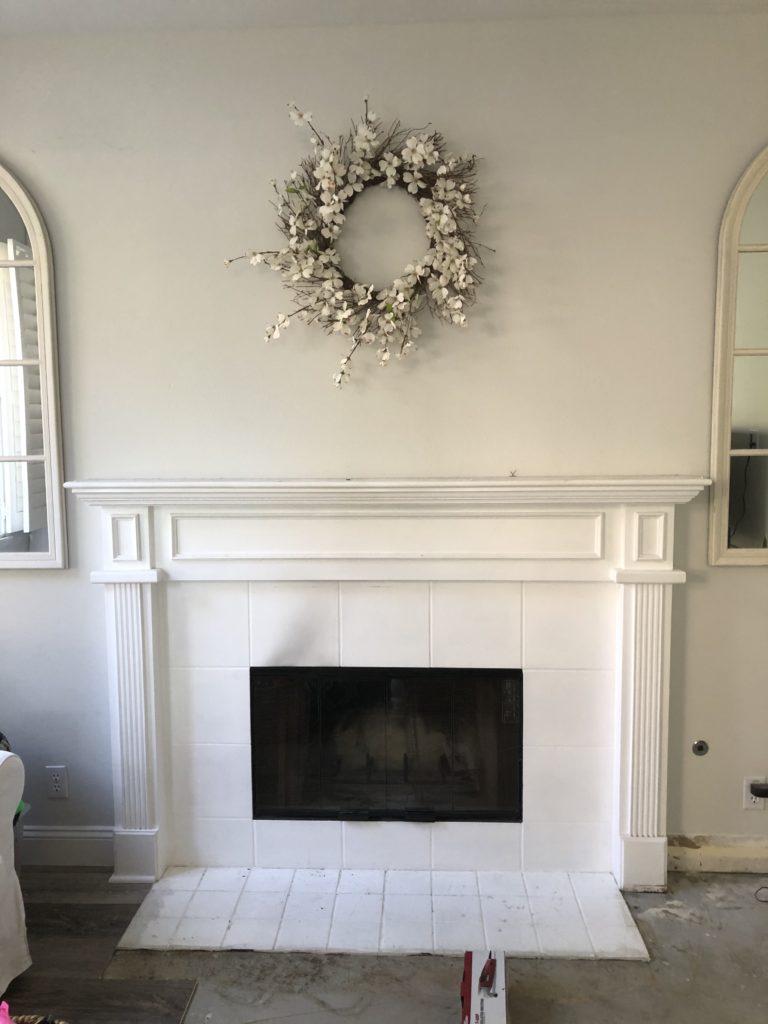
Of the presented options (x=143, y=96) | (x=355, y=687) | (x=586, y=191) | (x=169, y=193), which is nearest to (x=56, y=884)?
(x=355, y=687)

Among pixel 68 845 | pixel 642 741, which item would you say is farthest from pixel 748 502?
pixel 68 845

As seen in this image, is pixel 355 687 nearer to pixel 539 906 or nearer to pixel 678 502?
pixel 539 906

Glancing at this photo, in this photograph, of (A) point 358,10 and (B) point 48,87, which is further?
(B) point 48,87

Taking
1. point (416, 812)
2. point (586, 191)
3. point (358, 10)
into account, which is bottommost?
point (416, 812)

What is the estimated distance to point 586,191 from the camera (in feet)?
7.46

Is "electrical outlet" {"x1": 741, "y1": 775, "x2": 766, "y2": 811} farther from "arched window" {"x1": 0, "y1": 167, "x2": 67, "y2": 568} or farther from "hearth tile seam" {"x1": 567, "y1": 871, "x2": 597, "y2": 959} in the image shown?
"arched window" {"x1": 0, "y1": 167, "x2": 67, "y2": 568}

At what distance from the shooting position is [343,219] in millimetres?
2264

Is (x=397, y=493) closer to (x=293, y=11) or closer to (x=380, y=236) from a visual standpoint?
(x=380, y=236)

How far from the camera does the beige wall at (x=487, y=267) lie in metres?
2.24

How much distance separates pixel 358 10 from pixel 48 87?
3.17 feet

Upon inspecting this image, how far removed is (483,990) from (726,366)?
1.84 meters

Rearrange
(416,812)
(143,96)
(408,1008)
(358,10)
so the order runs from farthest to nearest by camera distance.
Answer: (416,812) < (143,96) < (358,10) < (408,1008)

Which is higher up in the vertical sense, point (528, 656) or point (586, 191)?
point (586, 191)

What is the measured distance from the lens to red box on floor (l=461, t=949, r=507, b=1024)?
1.79 m
